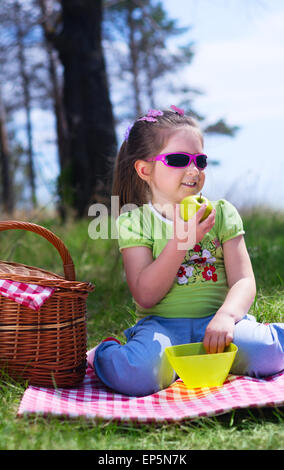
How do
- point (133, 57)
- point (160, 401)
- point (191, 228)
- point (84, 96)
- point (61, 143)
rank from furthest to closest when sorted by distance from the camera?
point (133, 57) → point (61, 143) → point (84, 96) → point (191, 228) → point (160, 401)

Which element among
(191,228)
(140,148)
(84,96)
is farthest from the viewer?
(84,96)

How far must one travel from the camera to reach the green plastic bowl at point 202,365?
5.68 ft

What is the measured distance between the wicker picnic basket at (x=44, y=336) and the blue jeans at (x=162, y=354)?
142mm

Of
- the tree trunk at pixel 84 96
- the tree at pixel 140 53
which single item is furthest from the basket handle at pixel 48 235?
the tree at pixel 140 53

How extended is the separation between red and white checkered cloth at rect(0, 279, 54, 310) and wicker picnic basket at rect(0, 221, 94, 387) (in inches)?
0.7

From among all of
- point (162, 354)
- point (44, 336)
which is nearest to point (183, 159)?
point (162, 354)

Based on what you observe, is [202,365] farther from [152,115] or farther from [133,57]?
[133,57]

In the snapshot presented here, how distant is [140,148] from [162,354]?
0.90m

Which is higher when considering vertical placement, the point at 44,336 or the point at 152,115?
the point at 152,115

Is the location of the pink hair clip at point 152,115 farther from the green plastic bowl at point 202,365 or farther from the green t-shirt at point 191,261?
the green plastic bowl at point 202,365

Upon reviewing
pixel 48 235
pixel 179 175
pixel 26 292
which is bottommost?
pixel 26 292

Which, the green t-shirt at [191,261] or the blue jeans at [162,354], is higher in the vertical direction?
the green t-shirt at [191,261]

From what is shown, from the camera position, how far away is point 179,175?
205 centimetres

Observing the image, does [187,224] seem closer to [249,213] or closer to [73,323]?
[73,323]
